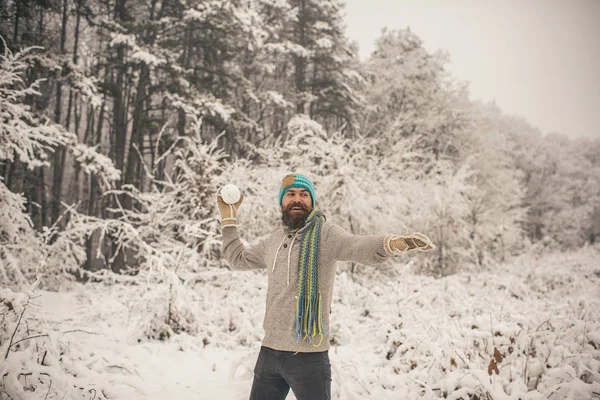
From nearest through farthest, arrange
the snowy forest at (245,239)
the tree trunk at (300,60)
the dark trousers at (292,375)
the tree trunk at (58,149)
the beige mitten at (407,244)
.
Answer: the beige mitten at (407,244), the dark trousers at (292,375), the snowy forest at (245,239), the tree trunk at (58,149), the tree trunk at (300,60)

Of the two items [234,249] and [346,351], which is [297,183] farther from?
[346,351]

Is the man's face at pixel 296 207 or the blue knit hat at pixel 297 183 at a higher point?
the blue knit hat at pixel 297 183

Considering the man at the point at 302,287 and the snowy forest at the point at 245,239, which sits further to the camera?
the snowy forest at the point at 245,239

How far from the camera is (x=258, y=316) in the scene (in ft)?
18.5

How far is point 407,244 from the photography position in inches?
65.6

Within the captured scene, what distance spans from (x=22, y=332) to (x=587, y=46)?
3465 cm

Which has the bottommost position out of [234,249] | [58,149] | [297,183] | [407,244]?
[234,249]

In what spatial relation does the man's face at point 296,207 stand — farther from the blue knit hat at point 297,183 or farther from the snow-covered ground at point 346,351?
the snow-covered ground at point 346,351

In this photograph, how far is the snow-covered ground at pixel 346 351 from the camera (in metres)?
2.92

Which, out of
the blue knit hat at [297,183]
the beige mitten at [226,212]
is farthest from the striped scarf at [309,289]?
the beige mitten at [226,212]

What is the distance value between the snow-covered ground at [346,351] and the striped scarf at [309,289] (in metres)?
1.85

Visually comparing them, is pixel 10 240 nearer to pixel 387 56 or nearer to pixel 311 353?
pixel 311 353

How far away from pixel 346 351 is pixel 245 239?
15.1 ft

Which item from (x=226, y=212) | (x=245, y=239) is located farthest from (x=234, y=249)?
(x=245, y=239)
